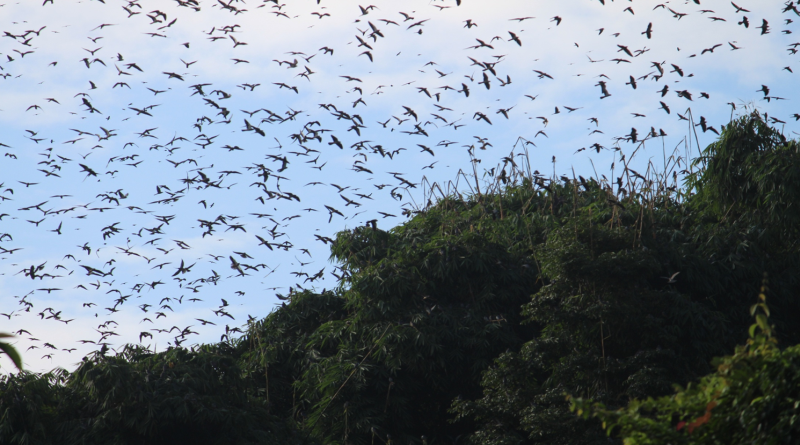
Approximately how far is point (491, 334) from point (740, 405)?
9314 mm

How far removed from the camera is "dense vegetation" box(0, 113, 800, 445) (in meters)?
11.5

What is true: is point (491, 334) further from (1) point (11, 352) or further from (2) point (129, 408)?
(1) point (11, 352)

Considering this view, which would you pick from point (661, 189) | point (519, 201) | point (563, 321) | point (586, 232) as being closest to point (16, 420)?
point (563, 321)

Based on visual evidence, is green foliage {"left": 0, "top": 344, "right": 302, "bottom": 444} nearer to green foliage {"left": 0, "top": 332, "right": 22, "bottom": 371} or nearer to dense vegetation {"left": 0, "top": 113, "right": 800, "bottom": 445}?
dense vegetation {"left": 0, "top": 113, "right": 800, "bottom": 445}

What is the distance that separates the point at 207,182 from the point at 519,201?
7835 millimetres

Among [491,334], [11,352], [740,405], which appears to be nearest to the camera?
[740,405]

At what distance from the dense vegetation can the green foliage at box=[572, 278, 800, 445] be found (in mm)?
5076

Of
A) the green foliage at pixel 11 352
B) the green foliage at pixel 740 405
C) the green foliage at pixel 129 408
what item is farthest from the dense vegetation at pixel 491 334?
the green foliage at pixel 740 405

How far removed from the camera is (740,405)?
448 centimetres

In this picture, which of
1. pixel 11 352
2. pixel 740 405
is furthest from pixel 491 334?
pixel 740 405

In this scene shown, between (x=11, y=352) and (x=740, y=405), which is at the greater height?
(x=11, y=352)

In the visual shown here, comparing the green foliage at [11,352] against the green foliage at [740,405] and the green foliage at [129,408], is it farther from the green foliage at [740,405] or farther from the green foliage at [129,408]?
the green foliage at [740,405]

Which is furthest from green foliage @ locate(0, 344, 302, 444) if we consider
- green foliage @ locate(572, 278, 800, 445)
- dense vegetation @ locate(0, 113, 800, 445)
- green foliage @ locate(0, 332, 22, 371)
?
green foliage @ locate(572, 278, 800, 445)

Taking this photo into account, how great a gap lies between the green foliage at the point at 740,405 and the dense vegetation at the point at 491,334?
5.08m
